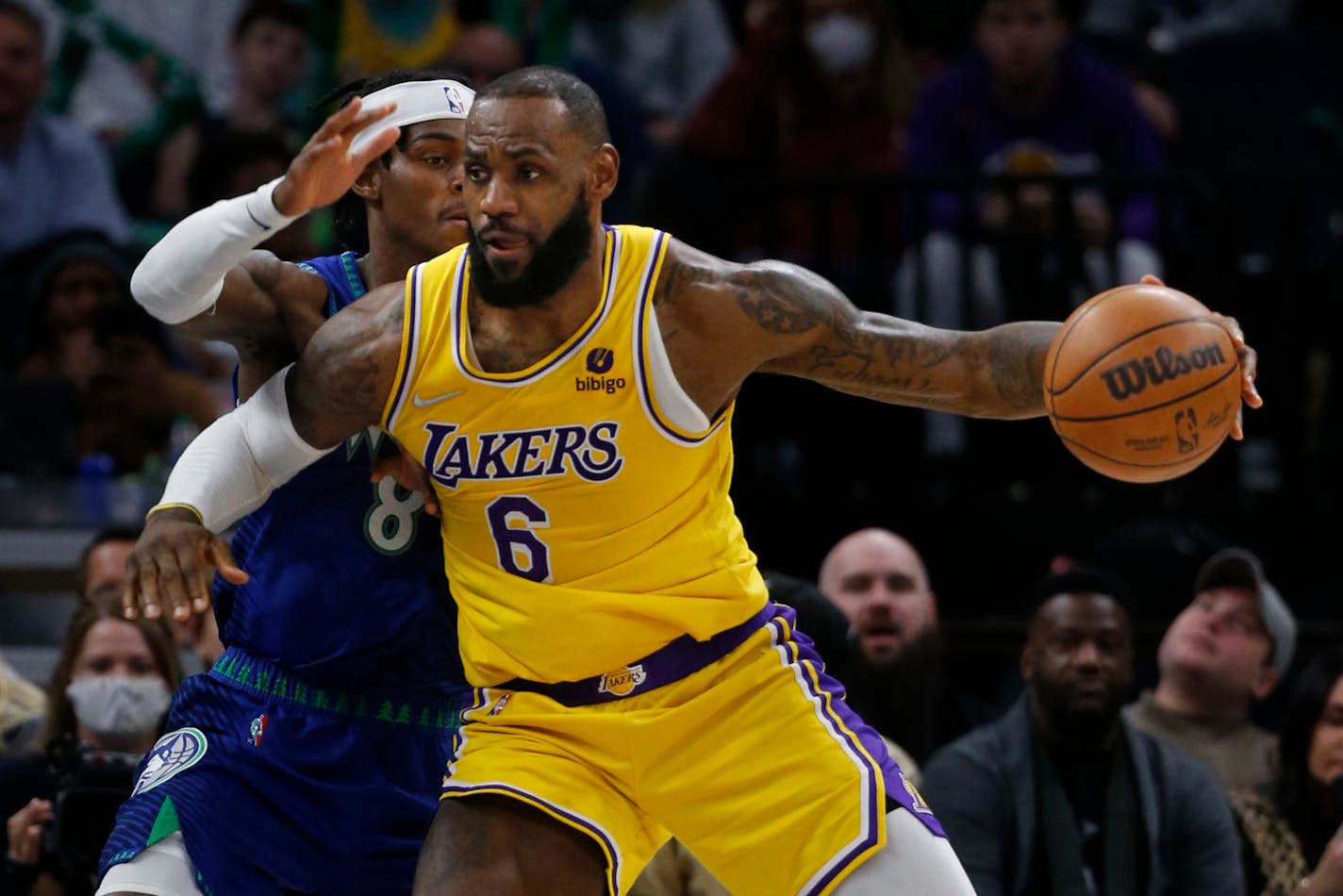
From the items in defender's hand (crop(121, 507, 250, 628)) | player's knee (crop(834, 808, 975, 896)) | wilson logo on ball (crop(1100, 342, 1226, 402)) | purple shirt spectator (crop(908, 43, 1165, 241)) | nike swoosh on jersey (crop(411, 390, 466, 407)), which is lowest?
player's knee (crop(834, 808, 975, 896))

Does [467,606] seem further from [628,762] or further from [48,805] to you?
[48,805]

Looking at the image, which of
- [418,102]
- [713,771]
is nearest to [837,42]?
[418,102]

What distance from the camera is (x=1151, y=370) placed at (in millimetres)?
3762

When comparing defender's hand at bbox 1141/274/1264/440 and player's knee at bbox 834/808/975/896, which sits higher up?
defender's hand at bbox 1141/274/1264/440

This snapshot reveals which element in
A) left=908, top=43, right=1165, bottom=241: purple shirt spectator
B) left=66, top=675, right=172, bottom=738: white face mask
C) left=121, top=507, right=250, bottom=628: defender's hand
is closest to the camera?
left=121, top=507, right=250, bottom=628: defender's hand

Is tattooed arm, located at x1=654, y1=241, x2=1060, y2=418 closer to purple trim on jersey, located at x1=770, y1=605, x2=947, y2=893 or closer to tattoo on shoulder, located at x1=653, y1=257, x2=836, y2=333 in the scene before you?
tattoo on shoulder, located at x1=653, y1=257, x2=836, y2=333

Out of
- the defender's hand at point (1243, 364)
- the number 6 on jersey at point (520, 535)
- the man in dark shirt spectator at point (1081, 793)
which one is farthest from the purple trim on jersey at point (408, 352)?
the man in dark shirt spectator at point (1081, 793)

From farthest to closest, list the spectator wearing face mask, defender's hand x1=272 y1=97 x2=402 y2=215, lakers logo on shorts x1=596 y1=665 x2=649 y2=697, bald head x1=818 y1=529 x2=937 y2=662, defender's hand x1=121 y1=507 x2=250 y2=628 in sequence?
1. bald head x1=818 y1=529 x2=937 y2=662
2. the spectator wearing face mask
3. defender's hand x1=272 y1=97 x2=402 y2=215
4. lakers logo on shorts x1=596 y1=665 x2=649 y2=697
5. defender's hand x1=121 y1=507 x2=250 y2=628

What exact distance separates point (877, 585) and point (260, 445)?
3.18 metres

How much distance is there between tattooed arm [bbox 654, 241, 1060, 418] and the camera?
387 centimetres

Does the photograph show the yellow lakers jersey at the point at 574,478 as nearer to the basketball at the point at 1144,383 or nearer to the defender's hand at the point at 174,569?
the defender's hand at the point at 174,569

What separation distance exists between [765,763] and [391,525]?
2.97 ft

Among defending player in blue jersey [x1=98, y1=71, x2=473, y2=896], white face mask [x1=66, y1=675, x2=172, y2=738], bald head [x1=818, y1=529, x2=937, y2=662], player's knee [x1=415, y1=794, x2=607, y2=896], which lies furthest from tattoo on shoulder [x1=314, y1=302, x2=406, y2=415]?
bald head [x1=818, y1=529, x2=937, y2=662]

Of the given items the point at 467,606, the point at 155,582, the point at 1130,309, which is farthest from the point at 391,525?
the point at 1130,309
